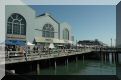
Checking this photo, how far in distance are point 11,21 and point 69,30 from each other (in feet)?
69.6

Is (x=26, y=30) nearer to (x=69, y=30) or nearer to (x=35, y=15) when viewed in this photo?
(x=35, y=15)

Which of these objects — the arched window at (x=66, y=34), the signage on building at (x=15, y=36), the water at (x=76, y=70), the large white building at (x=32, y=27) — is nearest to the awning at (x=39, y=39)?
the large white building at (x=32, y=27)

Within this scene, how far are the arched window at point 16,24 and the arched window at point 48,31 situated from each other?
646 cm

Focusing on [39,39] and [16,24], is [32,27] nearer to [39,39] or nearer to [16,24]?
[39,39]

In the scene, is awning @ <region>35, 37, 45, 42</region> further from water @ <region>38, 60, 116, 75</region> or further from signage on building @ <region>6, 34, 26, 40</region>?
water @ <region>38, 60, 116, 75</region>

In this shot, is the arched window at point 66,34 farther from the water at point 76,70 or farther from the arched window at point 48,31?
the water at point 76,70

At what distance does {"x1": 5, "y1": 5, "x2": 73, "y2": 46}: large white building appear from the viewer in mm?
45750

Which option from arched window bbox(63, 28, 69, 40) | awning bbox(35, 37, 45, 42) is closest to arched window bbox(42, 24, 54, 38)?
awning bbox(35, 37, 45, 42)

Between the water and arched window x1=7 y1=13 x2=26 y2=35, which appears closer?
the water

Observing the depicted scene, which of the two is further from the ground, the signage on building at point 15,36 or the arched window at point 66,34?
the arched window at point 66,34

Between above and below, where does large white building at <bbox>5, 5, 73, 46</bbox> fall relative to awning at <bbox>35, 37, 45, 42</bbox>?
above

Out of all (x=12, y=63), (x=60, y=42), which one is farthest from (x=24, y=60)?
(x=60, y=42)

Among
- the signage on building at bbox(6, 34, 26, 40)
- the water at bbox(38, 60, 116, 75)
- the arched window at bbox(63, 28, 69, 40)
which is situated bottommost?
the water at bbox(38, 60, 116, 75)

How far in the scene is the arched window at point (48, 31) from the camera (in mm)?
54438
